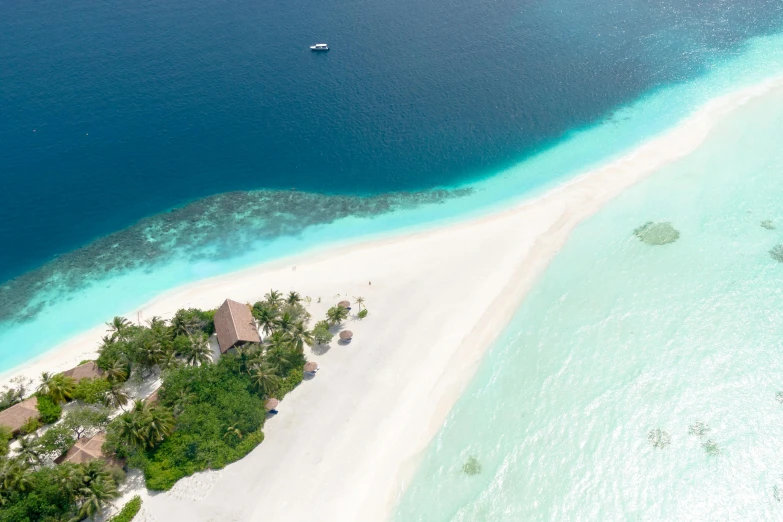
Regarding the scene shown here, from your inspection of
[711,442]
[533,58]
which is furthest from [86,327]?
[533,58]

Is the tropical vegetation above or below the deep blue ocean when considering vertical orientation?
below

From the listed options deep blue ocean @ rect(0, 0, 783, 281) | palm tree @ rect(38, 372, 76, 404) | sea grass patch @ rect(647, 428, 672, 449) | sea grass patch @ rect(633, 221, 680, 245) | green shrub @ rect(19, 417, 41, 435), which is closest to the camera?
sea grass patch @ rect(647, 428, 672, 449)

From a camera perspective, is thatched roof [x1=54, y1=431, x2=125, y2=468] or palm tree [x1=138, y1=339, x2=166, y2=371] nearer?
thatched roof [x1=54, y1=431, x2=125, y2=468]

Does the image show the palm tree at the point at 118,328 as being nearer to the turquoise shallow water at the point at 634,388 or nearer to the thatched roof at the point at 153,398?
the thatched roof at the point at 153,398

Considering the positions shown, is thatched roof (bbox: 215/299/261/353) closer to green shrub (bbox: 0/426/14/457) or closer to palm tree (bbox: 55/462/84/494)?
palm tree (bbox: 55/462/84/494)

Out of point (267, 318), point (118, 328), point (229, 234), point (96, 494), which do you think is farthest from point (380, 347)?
point (229, 234)

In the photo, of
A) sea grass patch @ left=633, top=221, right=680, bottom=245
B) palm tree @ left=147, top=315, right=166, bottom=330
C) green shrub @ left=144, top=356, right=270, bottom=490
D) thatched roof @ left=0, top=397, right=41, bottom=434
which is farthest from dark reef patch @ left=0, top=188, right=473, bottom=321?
sea grass patch @ left=633, top=221, right=680, bottom=245

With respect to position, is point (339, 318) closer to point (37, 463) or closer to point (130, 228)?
point (37, 463)
